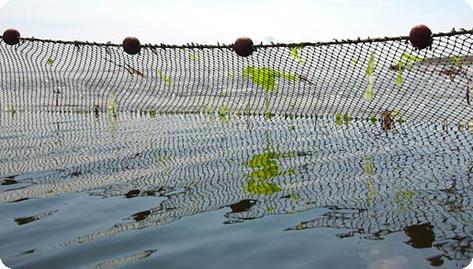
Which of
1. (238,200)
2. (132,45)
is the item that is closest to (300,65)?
(132,45)

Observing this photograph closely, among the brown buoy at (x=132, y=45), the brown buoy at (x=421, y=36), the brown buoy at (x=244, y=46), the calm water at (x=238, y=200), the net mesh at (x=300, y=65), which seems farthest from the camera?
the brown buoy at (x=132, y=45)

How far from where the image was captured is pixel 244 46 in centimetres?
721

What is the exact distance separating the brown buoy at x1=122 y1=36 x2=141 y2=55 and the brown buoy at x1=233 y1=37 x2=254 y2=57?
163 cm

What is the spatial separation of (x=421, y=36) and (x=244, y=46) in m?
2.43

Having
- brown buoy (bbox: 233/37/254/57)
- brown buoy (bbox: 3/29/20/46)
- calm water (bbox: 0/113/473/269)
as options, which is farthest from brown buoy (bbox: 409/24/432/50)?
brown buoy (bbox: 3/29/20/46)

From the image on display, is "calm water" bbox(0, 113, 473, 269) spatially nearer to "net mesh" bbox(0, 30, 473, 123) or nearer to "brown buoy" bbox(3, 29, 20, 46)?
"net mesh" bbox(0, 30, 473, 123)

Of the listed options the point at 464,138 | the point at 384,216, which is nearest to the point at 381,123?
the point at 464,138

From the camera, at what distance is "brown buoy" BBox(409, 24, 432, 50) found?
5.73 metres

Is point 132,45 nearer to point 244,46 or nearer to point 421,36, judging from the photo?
point 244,46

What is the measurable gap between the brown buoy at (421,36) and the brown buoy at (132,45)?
160 inches

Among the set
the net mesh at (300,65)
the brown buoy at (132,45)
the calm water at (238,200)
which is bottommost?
the calm water at (238,200)

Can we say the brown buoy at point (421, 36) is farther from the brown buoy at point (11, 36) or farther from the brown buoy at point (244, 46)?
the brown buoy at point (11, 36)

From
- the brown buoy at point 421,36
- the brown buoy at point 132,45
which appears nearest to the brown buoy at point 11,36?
the brown buoy at point 132,45

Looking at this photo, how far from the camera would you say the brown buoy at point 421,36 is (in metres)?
5.73
